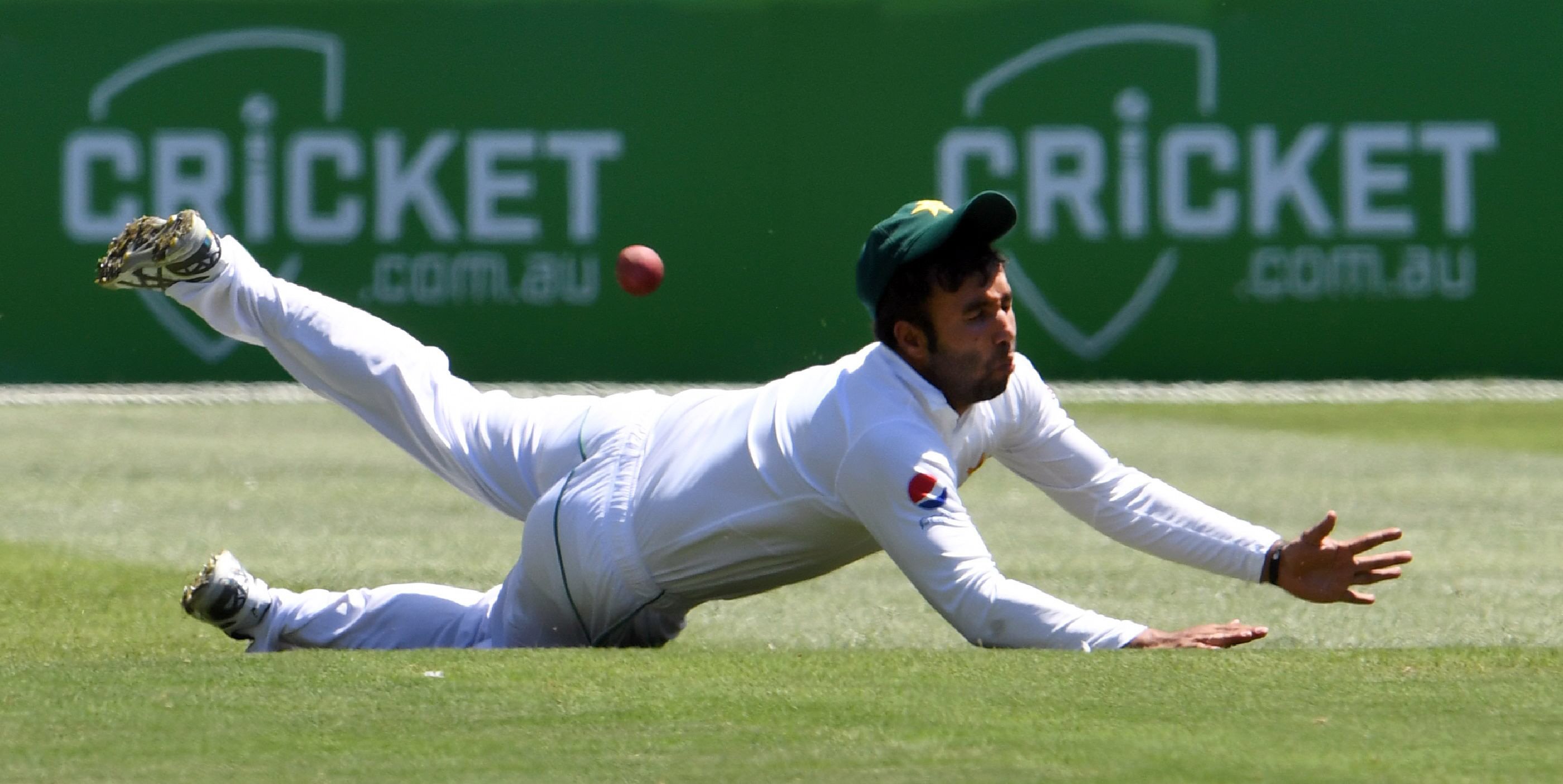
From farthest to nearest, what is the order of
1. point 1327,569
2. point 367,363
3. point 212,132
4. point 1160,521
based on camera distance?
1. point 212,132
2. point 367,363
3. point 1160,521
4. point 1327,569

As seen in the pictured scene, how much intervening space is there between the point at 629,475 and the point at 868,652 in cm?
61

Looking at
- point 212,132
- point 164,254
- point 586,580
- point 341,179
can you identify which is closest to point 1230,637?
point 586,580

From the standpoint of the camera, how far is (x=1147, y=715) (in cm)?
388

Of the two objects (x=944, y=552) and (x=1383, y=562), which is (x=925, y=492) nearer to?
(x=944, y=552)

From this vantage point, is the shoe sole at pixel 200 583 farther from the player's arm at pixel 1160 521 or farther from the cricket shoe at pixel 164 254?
the player's arm at pixel 1160 521

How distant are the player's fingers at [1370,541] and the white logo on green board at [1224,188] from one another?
10.8 meters

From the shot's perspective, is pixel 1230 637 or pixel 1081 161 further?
pixel 1081 161

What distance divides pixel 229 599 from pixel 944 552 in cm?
160

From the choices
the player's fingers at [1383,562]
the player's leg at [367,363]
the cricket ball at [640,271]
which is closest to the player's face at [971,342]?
the player's fingers at [1383,562]

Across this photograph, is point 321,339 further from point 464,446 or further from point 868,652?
point 868,652

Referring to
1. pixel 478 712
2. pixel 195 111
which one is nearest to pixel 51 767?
pixel 478 712

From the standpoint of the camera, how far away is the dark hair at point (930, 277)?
4.54 m

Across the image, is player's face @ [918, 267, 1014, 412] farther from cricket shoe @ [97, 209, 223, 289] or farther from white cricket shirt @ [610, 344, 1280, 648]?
cricket shoe @ [97, 209, 223, 289]

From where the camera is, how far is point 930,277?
4555mm
